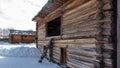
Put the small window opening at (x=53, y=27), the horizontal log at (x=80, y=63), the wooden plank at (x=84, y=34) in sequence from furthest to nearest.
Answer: the small window opening at (x=53, y=27) → the horizontal log at (x=80, y=63) → the wooden plank at (x=84, y=34)

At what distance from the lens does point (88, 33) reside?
294 inches

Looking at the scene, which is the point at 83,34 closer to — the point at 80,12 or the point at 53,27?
the point at 80,12

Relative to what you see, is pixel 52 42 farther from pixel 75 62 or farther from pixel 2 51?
pixel 2 51

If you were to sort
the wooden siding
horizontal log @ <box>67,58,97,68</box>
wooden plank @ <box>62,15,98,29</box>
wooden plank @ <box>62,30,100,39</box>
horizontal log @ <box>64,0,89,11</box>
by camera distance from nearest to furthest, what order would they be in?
wooden plank @ <box>62,30,100,39</box> < horizontal log @ <box>67,58,97,68</box> < wooden plank @ <box>62,15,98,29</box> < horizontal log @ <box>64,0,89,11</box> < the wooden siding

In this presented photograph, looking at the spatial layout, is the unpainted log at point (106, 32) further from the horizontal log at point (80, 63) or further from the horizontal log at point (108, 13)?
the horizontal log at point (80, 63)

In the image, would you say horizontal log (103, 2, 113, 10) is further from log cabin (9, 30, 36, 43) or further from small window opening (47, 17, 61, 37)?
log cabin (9, 30, 36, 43)

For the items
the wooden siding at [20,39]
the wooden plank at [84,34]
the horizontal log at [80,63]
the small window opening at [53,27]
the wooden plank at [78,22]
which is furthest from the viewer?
the wooden siding at [20,39]

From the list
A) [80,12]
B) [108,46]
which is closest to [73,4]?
[80,12]

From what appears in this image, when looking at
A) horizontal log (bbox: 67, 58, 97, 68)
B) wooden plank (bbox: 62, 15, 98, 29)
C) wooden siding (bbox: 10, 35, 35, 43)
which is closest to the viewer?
horizontal log (bbox: 67, 58, 97, 68)

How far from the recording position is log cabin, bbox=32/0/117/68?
19.3 ft

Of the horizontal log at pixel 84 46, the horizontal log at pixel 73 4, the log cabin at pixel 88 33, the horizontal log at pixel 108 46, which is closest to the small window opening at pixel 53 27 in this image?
the log cabin at pixel 88 33

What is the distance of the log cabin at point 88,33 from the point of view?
589cm

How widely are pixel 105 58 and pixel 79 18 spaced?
2729mm

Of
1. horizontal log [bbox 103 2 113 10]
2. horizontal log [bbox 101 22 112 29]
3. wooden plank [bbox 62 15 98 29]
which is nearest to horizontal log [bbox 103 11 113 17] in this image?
horizontal log [bbox 103 2 113 10]
